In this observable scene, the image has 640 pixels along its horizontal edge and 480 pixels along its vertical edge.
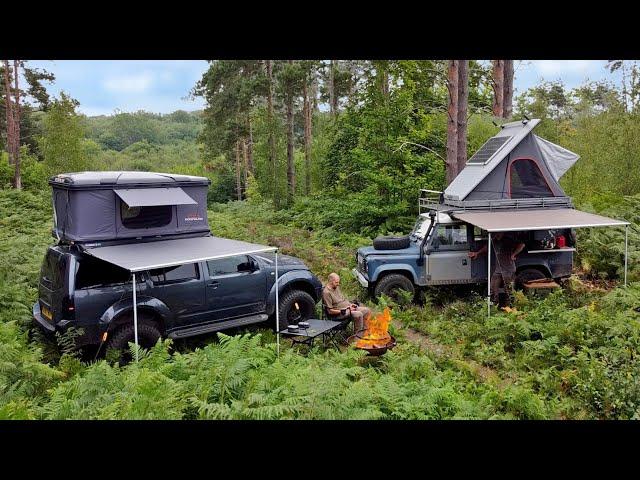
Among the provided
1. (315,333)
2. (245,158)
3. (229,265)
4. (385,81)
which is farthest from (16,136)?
(315,333)

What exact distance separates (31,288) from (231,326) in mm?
3941

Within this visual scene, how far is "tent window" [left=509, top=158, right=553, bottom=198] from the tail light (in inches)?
343

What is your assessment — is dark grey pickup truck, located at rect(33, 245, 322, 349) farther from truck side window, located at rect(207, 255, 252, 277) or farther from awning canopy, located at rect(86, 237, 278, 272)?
awning canopy, located at rect(86, 237, 278, 272)

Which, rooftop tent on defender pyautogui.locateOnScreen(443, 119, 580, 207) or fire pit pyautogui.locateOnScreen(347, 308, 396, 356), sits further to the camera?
rooftop tent on defender pyautogui.locateOnScreen(443, 119, 580, 207)

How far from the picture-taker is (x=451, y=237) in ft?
36.6

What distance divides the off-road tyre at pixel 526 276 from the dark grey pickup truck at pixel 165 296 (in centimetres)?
397

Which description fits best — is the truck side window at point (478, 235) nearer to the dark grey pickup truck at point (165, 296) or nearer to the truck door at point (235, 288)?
the dark grey pickup truck at point (165, 296)

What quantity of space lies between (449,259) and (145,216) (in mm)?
5668

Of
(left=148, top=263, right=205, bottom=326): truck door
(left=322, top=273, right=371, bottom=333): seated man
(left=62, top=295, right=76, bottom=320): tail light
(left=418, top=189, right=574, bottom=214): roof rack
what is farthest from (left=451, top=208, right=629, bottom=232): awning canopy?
(left=62, top=295, right=76, bottom=320): tail light

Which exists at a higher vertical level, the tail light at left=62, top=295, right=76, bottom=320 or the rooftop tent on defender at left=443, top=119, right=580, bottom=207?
the rooftop tent on defender at left=443, top=119, right=580, bottom=207

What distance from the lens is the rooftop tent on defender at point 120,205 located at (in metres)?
8.94

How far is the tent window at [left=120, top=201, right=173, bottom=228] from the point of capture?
9328 mm

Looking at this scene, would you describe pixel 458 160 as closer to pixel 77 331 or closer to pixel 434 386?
pixel 434 386

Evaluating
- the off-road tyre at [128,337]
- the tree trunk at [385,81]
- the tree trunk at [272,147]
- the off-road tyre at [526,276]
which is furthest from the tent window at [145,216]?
the tree trunk at [272,147]
